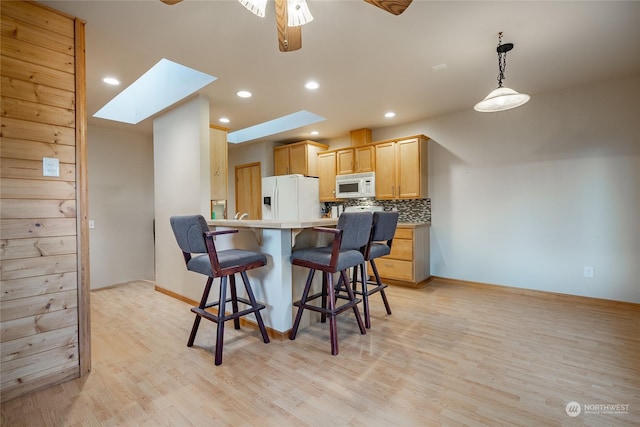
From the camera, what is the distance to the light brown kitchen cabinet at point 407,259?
12.8 ft

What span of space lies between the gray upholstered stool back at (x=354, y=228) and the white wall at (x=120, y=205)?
3929mm

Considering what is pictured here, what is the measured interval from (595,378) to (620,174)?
7.99ft

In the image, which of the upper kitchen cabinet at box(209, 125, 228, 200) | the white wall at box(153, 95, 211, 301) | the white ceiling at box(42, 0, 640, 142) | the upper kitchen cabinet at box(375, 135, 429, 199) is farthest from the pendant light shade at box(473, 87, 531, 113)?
the upper kitchen cabinet at box(209, 125, 228, 200)

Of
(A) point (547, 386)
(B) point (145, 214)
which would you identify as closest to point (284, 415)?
(A) point (547, 386)

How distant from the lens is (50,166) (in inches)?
70.2

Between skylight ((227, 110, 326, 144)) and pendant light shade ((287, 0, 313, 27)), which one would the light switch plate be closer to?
pendant light shade ((287, 0, 313, 27))

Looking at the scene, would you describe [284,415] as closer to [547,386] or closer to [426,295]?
[547,386]

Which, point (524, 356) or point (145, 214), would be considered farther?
point (145, 214)

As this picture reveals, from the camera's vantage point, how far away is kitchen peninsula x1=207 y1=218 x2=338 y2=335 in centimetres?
240

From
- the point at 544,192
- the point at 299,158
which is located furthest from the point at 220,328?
the point at 544,192

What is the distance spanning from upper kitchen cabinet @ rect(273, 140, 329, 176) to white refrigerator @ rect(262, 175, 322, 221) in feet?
0.77

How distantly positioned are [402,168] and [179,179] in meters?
3.02

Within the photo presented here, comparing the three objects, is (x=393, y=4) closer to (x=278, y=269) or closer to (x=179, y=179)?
(x=278, y=269)

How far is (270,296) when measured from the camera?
250 centimetres
